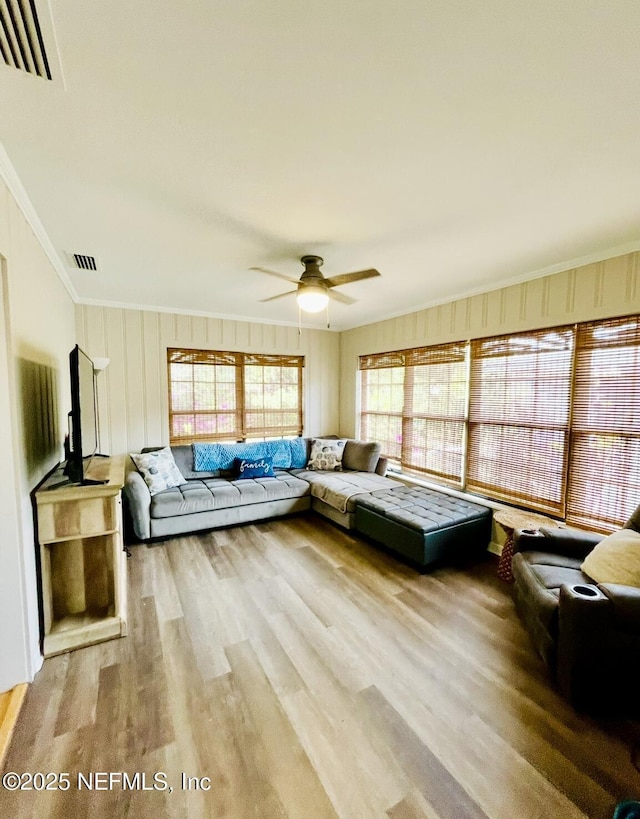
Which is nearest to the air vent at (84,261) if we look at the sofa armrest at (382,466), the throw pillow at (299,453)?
the throw pillow at (299,453)

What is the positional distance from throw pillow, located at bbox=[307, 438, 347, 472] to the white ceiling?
115 inches

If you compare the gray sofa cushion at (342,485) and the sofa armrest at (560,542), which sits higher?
the sofa armrest at (560,542)

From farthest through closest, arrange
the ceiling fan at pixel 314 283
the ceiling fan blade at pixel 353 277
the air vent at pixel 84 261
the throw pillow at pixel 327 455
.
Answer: the throw pillow at pixel 327 455, the air vent at pixel 84 261, the ceiling fan at pixel 314 283, the ceiling fan blade at pixel 353 277

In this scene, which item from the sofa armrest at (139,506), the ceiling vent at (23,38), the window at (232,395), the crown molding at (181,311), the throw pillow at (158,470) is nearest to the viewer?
the ceiling vent at (23,38)

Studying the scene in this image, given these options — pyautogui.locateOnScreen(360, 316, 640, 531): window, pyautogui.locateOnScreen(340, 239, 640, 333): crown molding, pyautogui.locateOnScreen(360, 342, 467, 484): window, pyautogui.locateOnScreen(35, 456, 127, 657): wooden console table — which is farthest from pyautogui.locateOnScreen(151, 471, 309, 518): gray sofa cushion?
pyautogui.locateOnScreen(340, 239, 640, 333): crown molding

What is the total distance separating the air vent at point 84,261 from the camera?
8.60 feet

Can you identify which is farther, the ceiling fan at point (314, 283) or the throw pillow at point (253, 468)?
the throw pillow at point (253, 468)

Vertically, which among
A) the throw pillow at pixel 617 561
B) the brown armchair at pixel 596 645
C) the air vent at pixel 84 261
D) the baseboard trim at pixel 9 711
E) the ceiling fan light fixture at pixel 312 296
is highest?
the air vent at pixel 84 261

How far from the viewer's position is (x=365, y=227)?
2150 millimetres

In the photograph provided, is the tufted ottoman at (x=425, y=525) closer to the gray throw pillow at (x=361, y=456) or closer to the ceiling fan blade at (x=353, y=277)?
the gray throw pillow at (x=361, y=456)

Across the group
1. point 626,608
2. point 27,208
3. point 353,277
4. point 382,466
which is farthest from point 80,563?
point 382,466

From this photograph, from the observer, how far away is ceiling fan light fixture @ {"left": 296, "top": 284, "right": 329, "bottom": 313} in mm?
2414

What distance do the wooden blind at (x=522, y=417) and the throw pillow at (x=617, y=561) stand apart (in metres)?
0.87

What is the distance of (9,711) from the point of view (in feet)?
5.07
